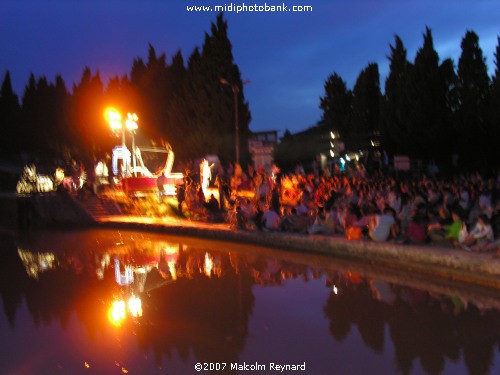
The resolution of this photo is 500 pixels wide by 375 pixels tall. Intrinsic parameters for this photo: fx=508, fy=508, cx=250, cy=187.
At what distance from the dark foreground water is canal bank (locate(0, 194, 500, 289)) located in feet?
1.21

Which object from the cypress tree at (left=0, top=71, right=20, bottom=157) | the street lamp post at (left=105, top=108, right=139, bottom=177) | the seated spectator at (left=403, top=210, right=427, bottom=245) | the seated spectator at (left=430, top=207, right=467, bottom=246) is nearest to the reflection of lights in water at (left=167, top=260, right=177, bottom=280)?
the seated spectator at (left=403, top=210, right=427, bottom=245)

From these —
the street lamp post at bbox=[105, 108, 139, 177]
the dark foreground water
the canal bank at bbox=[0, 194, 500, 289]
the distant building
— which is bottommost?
the dark foreground water

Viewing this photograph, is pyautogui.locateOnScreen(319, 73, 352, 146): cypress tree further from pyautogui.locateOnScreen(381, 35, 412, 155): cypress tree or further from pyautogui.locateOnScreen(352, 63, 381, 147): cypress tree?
pyautogui.locateOnScreen(381, 35, 412, 155): cypress tree

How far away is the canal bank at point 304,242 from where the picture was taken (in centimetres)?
907

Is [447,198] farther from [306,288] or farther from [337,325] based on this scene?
[337,325]

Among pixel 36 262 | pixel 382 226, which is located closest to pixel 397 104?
pixel 382 226

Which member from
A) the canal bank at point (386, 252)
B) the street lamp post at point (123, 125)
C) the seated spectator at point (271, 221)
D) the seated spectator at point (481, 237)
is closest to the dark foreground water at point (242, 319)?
the canal bank at point (386, 252)

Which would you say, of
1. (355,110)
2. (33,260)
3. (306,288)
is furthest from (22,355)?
(355,110)

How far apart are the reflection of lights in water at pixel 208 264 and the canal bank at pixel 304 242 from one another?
1.93 meters

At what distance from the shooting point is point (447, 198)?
1259 centimetres

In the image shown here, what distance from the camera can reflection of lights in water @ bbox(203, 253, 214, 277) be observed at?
10.8m

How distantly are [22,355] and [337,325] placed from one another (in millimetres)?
4173

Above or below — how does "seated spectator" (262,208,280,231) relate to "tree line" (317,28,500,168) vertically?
below

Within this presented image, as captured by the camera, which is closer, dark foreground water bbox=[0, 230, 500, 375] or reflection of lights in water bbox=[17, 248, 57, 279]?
dark foreground water bbox=[0, 230, 500, 375]
